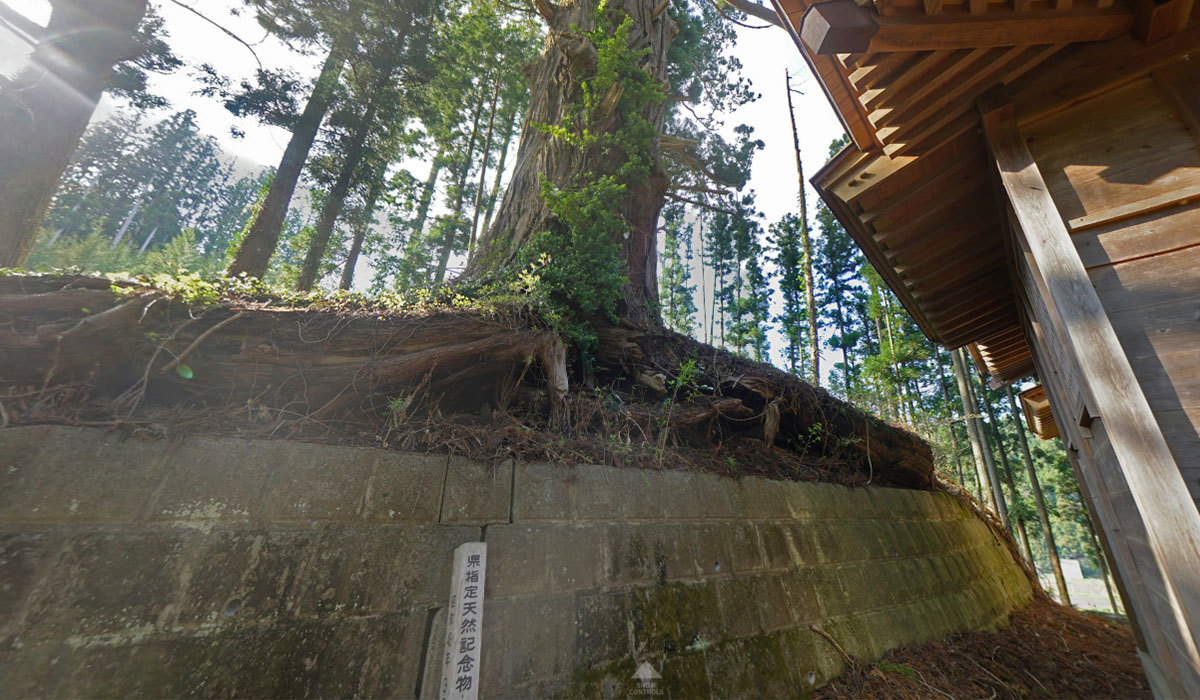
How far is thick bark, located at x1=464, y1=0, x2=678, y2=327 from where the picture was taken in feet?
17.2

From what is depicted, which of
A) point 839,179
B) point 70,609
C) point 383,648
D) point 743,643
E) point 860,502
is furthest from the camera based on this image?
point 860,502

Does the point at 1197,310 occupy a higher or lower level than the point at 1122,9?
lower

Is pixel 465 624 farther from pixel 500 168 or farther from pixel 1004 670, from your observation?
pixel 500 168

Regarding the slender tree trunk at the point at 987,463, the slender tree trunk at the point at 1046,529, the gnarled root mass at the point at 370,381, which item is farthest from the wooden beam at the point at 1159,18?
the slender tree trunk at the point at 1046,529

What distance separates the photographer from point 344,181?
8.23 metres

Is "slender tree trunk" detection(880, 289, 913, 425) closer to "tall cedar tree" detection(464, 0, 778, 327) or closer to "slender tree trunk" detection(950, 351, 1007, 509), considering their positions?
"slender tree trunk" detection(950, 351, 1007, 509)

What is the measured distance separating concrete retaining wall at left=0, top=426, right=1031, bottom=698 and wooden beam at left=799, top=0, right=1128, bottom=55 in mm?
2871

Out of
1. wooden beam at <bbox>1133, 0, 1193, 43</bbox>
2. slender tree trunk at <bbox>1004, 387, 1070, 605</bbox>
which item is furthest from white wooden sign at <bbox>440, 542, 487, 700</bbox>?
slender tree trunk at <bbox>1004, 387, 1070, 605</bbox>

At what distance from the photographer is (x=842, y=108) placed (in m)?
2.66

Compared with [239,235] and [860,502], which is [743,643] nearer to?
[860,502]

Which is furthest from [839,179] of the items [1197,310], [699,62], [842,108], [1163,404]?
[699,62]

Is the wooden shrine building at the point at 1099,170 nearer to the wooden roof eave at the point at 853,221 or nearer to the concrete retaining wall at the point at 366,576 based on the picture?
the wooden roof eave at the point at 853,221

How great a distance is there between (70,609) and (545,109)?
273 inches

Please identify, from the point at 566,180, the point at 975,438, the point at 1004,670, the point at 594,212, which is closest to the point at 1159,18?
the point at 594,212
